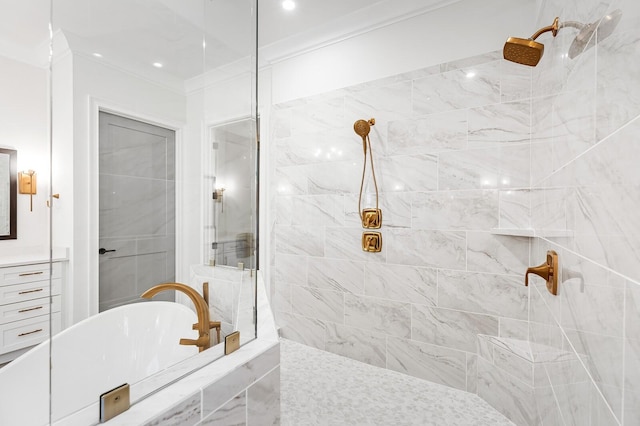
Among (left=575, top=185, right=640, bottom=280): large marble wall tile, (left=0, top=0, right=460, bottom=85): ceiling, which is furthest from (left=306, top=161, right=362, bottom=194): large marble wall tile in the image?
(left=575, top=185, right=640, bottom=280): large marble wall tile

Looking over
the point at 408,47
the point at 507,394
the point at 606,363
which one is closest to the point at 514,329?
the point at 507,394

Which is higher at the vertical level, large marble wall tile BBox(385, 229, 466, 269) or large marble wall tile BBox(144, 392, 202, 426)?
large marble wall tile BBox(385, 229, 466, 269)

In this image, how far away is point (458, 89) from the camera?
194cm

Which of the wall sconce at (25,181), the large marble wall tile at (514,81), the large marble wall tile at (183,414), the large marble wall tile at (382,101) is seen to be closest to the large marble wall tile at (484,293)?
the large marble wall tile at (514,81)

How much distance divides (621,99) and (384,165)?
66.4 inches

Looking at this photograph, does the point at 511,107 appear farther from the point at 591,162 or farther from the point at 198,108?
the point at 198,108

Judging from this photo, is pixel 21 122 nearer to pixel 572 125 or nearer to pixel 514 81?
pixel 572 125

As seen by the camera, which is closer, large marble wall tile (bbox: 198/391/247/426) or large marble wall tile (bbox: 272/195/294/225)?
large marble wall tile (bbox: 198/391/247/426)

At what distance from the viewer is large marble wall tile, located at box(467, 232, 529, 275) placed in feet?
5.81

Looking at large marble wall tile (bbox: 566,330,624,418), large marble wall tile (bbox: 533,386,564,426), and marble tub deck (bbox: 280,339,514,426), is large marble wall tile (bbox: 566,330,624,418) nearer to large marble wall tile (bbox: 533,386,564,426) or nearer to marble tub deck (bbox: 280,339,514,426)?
large marble wall tile (bbox: 533,386,564,426)

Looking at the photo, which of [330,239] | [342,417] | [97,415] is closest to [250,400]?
[97,415]

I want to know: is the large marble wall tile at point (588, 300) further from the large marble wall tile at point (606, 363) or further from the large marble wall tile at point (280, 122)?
the large marble wall tile at point (280, 122)

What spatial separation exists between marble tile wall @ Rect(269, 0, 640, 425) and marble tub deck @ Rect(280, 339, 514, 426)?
10 centimetres

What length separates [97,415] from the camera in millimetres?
624
